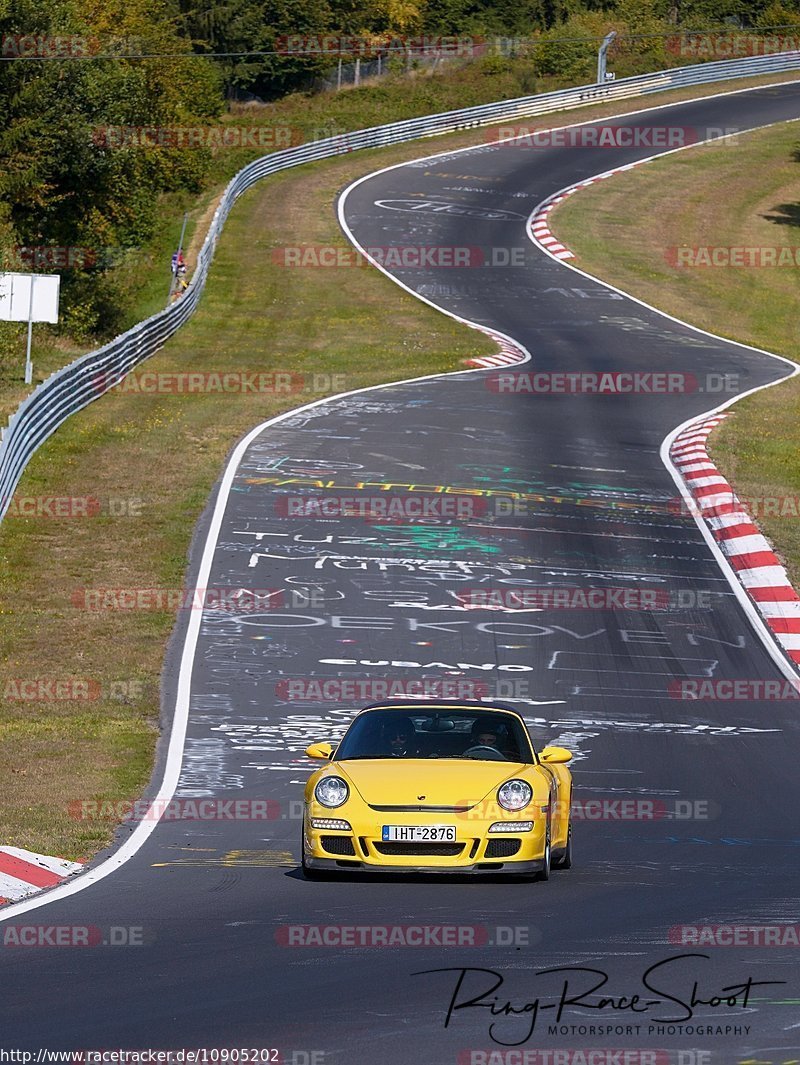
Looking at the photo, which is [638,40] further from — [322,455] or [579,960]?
[579,960]

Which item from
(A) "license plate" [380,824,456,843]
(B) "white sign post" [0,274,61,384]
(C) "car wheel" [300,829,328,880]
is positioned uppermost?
(B) "white sign post" [0,274,61,384]

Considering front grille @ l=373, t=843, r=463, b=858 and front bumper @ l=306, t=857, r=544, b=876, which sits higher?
front grille @ l=373, t=843, r=463, b=858

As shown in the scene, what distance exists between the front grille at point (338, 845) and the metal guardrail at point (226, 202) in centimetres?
1439

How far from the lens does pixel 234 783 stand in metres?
14.7

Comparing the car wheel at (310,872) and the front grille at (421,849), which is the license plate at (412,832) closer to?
the front grille at (421,849)

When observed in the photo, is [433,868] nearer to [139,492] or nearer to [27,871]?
[27,871]

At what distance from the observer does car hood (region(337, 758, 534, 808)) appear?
1089cm

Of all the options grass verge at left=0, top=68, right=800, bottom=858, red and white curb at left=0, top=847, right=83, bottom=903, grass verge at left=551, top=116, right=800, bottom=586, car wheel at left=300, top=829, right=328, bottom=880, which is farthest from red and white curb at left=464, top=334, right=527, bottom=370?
car wheel at left=300, top=829, right=328, bottom=880

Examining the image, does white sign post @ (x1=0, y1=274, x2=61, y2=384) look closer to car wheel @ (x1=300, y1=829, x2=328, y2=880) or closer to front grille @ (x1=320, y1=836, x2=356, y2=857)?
car wheel @ (x1=300, y1=829, x2=328, y2=880)

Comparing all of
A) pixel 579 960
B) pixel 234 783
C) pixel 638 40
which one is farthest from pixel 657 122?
pixel 579 960

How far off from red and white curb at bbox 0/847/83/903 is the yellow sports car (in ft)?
5.78

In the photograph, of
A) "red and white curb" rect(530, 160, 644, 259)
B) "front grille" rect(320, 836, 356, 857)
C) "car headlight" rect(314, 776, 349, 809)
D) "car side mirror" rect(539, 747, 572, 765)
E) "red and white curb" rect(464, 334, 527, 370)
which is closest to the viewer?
"front grille" rect(320, 836, 356, 857)

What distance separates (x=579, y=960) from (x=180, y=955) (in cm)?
209

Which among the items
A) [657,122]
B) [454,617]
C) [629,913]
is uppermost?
[657,122]
